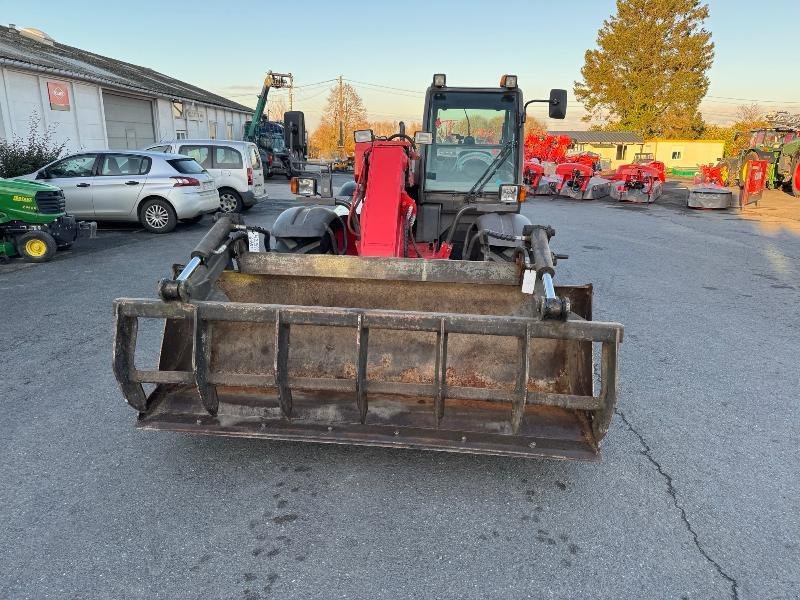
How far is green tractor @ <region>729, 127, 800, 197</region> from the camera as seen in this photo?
21359 mm

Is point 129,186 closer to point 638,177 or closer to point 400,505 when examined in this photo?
point 400,505

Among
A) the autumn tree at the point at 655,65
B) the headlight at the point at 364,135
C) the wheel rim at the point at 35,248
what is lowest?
the wheel rim at the point at 35,248

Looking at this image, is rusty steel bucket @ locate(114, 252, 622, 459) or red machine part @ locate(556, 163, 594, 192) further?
red machine part @ locate(556, 163, 594, 192)

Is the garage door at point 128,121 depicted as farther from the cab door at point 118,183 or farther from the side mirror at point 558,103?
the side mirror at point 558,103

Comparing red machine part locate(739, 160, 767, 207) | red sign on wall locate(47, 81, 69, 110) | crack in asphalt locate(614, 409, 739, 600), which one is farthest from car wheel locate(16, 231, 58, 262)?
red machine part locate(739, 160, 767, 207)

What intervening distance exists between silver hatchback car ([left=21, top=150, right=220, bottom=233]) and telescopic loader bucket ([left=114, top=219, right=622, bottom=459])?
8354 millimetres

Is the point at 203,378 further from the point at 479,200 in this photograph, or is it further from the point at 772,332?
the point at 772,332

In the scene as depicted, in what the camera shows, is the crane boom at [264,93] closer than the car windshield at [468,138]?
No

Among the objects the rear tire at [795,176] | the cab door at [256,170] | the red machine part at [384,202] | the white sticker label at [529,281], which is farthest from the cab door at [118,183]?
the rear tire at [795,176]

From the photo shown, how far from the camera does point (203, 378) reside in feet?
A: 9.86

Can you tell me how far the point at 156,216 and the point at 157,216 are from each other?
20mm

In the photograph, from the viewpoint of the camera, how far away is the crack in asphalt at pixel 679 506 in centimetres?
248

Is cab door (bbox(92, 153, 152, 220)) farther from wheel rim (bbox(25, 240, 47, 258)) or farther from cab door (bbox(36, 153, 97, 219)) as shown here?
wheel rim (bbox(25, 240, 47, 258))

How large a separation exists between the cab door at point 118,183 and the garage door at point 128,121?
9929 mm
